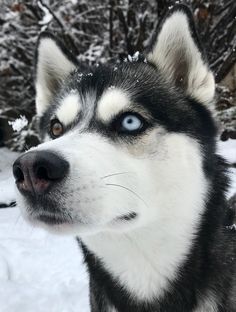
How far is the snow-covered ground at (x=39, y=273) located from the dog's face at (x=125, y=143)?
0.75 m

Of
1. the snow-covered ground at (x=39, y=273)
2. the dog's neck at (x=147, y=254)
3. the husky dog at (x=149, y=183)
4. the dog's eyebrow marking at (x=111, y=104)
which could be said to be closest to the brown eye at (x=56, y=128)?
the husky dog at (x=149, y=183)

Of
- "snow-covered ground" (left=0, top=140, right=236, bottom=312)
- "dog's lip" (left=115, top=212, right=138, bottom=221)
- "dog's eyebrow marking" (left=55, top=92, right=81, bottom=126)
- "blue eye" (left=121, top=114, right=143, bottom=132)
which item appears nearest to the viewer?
"dog's lip" (left=115, top=212, right=138, bottom=221)

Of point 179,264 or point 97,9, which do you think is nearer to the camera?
point 179,264

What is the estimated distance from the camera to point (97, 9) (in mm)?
8914

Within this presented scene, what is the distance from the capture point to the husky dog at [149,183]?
204 centimetres

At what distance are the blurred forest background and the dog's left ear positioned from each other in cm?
583

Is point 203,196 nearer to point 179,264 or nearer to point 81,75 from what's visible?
point 179,264

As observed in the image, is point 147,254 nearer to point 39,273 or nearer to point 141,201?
point 141,201

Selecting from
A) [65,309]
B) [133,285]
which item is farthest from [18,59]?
[133,285]

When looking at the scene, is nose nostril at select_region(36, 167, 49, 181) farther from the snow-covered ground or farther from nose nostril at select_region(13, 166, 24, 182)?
the snow-covered ground

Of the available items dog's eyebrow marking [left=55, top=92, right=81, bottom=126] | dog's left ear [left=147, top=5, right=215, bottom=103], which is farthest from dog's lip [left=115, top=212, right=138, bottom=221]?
dog's left ear [left=147, top=5, right=215, bottom=103]

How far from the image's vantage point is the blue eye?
2.36 m

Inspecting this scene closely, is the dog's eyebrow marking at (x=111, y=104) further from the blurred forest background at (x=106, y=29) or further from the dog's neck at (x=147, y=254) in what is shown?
the blurred forest background at (x=106, y=29)

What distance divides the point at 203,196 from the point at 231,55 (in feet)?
23.4
